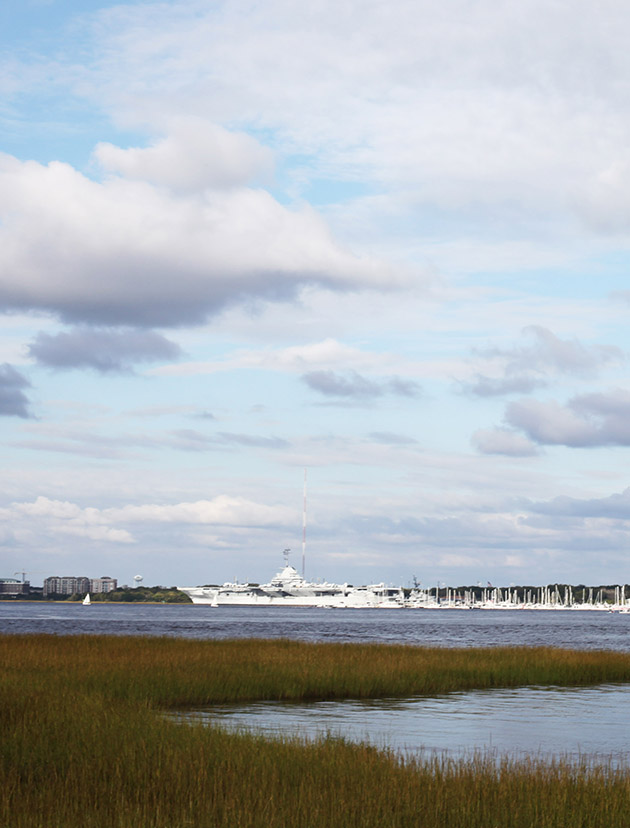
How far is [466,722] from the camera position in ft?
98.6

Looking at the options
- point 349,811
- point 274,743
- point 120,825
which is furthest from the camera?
point 274,743

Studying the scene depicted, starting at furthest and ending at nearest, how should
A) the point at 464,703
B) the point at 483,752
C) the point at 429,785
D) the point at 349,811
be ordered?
the point at 464,703 < the point at 483,752 < the point at 429,785 < the point at 349,811

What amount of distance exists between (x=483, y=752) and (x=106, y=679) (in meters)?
13.2

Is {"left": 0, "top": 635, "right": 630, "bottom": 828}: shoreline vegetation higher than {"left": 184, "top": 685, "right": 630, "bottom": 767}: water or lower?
higher

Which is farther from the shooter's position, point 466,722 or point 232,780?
point 466,722

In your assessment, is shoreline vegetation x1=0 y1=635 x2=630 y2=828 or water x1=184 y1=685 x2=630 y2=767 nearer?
shoreline vegetation x1=0 y1=635 x2=630 y2=828

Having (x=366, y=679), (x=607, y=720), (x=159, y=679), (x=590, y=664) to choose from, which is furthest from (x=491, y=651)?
(x=159, y=679)

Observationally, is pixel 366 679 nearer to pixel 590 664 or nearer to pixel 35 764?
pixel 590 664

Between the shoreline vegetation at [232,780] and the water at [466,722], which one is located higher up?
the shoreline vegetation at [232,780]

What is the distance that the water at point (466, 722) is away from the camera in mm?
24828

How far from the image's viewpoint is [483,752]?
78.6 feet

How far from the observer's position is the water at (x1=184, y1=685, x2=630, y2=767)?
24.8 meters

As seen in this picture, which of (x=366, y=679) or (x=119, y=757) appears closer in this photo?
(x=119, y=757)

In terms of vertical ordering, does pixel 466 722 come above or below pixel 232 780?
below
